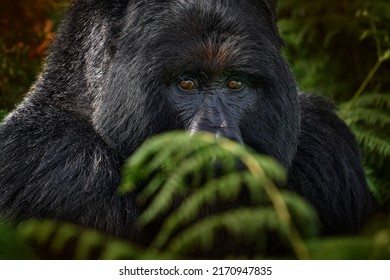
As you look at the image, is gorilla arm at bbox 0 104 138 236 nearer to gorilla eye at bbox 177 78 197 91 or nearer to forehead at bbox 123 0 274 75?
gorilla eye at bbox 177 78 197 91

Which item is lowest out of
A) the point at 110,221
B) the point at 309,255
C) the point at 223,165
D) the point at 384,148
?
the point at 384,148

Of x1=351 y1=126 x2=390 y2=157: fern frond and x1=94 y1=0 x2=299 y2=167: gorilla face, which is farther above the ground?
x1=94 y1=0 x2=299 y2=167: gorilla face

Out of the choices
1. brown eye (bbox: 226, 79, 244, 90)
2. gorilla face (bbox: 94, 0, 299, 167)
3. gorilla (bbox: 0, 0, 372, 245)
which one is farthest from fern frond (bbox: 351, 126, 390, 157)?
brown eye (bbox: 226, 79, 244, 90)

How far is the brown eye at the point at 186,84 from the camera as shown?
13.7ft

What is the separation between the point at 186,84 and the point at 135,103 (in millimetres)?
275

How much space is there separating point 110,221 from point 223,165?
755mm

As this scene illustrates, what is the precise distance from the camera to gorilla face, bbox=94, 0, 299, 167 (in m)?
4.10

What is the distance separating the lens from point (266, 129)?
14.2 ft

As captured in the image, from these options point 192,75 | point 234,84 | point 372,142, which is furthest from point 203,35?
point 372,142

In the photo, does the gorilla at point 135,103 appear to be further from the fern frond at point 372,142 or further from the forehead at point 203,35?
the fern frond at point 372,142

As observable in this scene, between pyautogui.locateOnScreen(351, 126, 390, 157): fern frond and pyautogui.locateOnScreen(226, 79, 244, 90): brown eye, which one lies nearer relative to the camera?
pyautogui.locateOnScreen(226, 79, 244, 90): brown eye

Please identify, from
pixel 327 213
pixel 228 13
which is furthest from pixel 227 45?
pixel 327 213

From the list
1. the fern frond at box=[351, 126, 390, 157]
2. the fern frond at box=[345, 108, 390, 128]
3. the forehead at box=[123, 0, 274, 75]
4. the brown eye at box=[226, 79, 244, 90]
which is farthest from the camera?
the fern frond at box=[345, 108, 390, 128]
